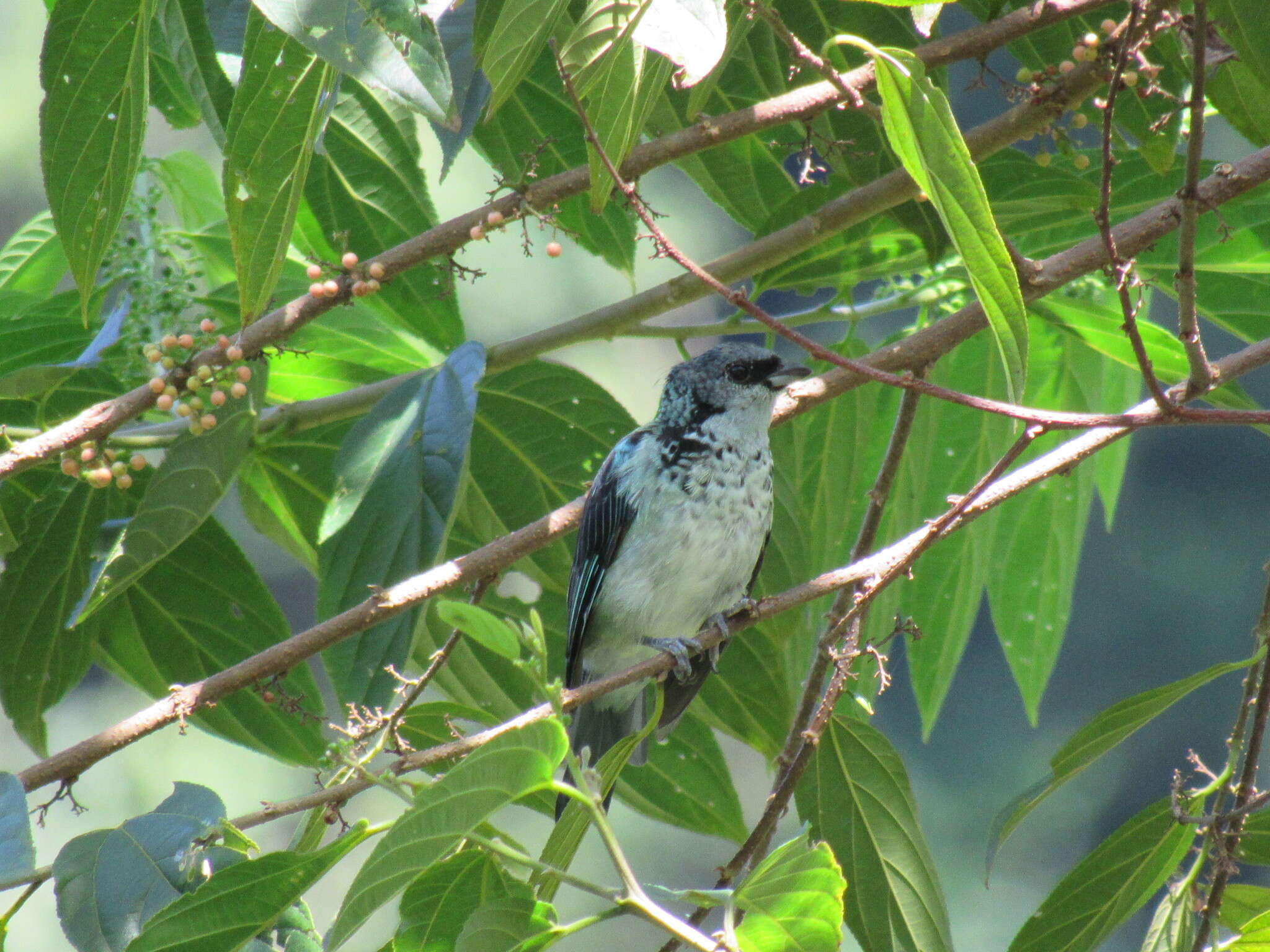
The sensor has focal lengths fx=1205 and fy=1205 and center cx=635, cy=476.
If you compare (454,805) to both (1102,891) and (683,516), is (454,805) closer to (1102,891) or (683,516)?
(1102,891)

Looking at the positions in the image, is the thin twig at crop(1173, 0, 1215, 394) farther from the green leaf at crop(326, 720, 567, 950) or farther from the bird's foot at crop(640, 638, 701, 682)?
the bird's foot at crop(640, 638, 701, 682)

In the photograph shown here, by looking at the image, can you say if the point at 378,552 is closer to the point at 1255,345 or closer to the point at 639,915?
the point at 639,915

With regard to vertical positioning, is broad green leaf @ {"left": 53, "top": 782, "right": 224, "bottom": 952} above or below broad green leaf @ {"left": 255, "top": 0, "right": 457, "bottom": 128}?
below

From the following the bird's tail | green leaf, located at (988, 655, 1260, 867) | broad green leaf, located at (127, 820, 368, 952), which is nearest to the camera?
broad green leaf, located at (127, 820, 368, 952)

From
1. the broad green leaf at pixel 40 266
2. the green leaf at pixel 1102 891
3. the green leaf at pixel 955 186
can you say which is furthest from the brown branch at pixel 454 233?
the broad green leaf at pixel 40 266

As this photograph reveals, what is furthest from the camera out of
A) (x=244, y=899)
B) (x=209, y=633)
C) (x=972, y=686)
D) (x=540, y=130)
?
(x=972, y=686)

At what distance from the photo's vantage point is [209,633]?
2.92 m

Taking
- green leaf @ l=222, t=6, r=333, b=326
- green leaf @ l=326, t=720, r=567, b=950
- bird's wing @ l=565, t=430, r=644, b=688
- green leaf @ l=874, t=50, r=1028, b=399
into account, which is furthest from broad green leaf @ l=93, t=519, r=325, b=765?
green leaf @ l=874, t=50, r=1028, b=399

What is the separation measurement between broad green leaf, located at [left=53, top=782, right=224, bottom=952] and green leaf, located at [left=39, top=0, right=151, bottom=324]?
2.80ft

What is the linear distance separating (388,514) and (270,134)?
31.2 inches

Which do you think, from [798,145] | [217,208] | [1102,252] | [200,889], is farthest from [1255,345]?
[217,208]

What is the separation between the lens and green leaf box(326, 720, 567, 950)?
1345mm

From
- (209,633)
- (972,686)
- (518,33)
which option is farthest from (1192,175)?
(972,686)

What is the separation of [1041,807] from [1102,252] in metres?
11.5
